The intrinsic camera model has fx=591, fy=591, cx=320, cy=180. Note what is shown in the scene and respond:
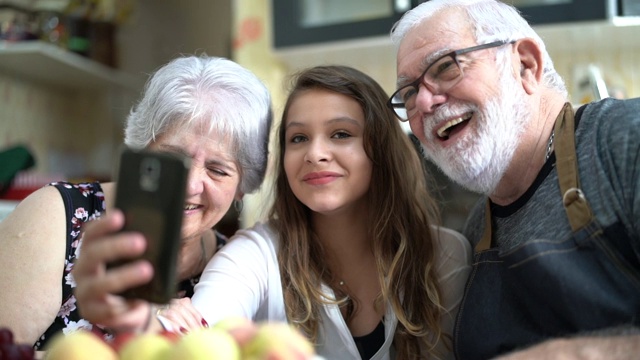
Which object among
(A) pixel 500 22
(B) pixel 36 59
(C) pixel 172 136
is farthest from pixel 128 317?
(B) pixel 36 59

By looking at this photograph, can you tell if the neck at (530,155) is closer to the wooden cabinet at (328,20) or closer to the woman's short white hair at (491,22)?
the woman's short white hair at (491,22)

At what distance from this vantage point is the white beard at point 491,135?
1042 millimetres

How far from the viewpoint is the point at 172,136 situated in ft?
3.83

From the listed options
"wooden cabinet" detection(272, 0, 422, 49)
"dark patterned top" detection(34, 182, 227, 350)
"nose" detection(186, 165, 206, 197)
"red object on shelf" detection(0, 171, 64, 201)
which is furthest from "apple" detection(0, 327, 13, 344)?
"wooden cabinet" detection(272, 0, 422, 49)

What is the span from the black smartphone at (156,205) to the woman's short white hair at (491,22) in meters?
0.74

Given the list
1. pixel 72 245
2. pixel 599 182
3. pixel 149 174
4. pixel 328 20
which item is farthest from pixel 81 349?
pixel 328 20

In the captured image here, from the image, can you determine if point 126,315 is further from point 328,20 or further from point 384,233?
point 328,20

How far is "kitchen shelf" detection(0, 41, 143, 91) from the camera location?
2.18m

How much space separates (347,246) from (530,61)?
0.53 meters

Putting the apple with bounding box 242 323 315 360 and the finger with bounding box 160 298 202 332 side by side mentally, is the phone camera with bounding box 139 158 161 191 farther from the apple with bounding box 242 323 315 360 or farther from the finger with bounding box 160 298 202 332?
the finger with bounding box 160 298 202 332

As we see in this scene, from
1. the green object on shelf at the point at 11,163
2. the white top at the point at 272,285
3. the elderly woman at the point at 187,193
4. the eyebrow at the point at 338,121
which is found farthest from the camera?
the green object on shelf at the point at 11,163

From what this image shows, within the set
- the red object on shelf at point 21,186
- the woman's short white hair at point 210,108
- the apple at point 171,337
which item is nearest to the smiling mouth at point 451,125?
the woman's short white hair at point 210,108

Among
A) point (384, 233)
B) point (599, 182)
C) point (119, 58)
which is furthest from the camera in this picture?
point (119, 58)

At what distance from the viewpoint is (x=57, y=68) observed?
2443mm
